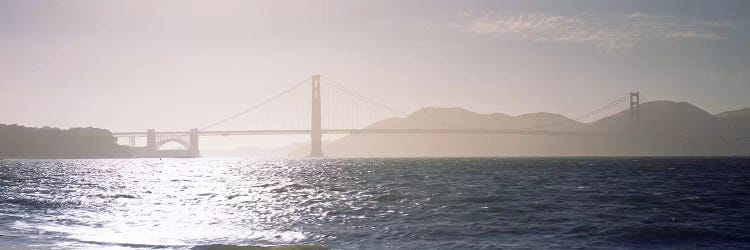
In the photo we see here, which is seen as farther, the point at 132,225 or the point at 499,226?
the point at 132,225

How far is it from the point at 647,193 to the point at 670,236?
17.4 meters

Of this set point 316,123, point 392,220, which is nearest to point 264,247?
point 392,220

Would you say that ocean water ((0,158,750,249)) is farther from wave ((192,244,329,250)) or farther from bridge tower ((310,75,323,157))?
bridge tower ((310,75,323,157))

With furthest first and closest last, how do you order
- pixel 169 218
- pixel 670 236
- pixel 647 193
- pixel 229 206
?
1. pixel 647 193
2. pixel 229 206
3. pixel 169 218
4. pixel 670 236

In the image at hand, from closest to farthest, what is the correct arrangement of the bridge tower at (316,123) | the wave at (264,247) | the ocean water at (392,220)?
the wave at (264,247) → the ocean water at (392,220) → the bridge tower at (316,123)

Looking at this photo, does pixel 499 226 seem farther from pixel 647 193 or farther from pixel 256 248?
pixel 647 193

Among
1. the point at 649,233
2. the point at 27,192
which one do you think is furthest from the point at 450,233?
the point at 27,192

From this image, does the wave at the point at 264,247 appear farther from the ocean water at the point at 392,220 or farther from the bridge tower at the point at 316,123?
the bridge tower at the point at 316,123

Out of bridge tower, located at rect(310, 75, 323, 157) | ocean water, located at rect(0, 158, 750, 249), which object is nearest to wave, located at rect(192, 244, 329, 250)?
ocean water, located at rect(0, 158, 750, 249)

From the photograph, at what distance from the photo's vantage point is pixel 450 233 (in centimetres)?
2080

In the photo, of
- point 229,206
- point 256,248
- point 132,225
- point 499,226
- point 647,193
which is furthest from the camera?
point 647,193

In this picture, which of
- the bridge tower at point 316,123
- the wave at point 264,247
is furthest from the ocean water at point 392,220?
the bridge tower at point 316,123

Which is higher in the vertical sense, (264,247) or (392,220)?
(264,247)

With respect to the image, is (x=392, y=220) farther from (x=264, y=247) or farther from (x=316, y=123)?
(x=316, y=123)
